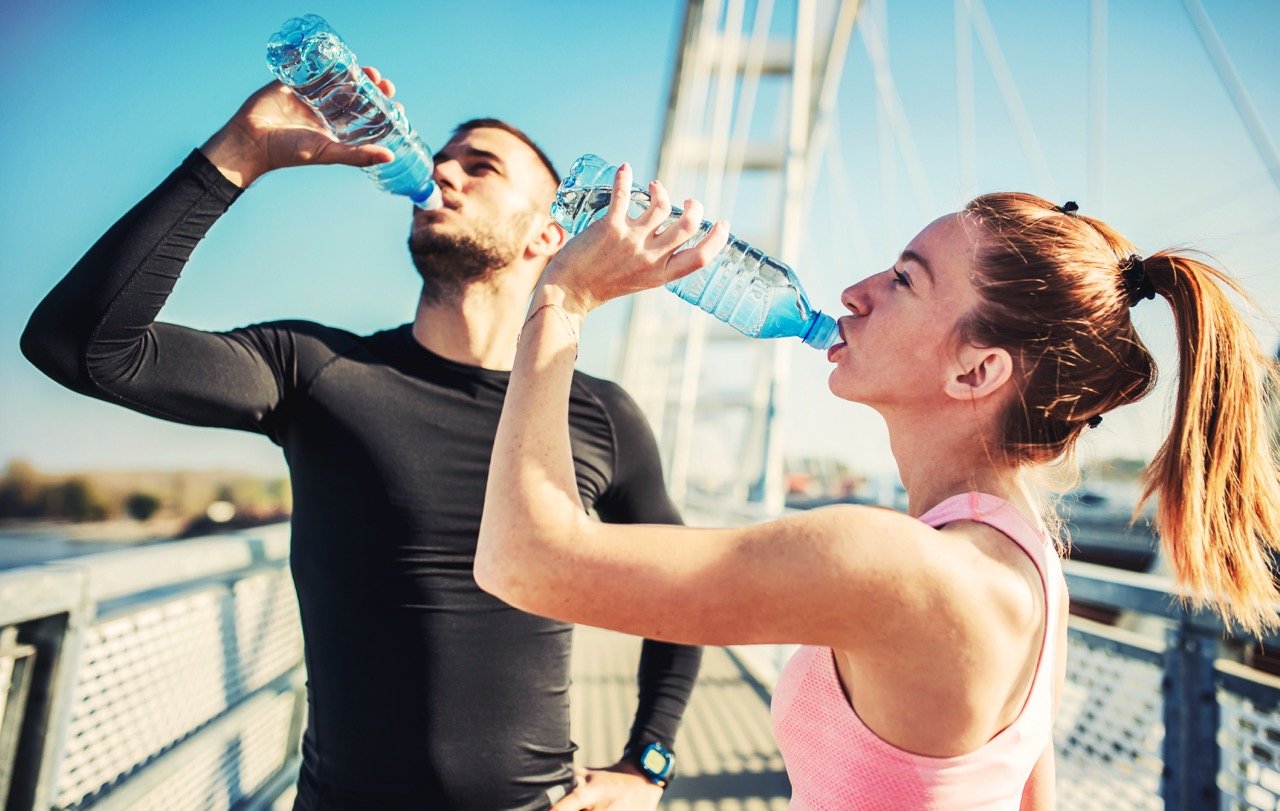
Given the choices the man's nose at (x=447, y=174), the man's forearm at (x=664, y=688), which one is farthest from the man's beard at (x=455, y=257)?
the man's forearm at (x=664, y=688)

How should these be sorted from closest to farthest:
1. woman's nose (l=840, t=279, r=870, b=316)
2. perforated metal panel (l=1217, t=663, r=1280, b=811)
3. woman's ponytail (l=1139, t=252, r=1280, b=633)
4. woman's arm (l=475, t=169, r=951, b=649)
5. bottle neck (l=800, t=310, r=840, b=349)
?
woman's arm (l=475, t=169, r=951, b=649)
woman's ponytail (l=1139, t=252, r=1280, b=633)
woman's nose (l=840, t=279, r=870, b=316)
perforated metal panel (l=1217, t=663, r=1280, b=811)
bottle neck (l=800, t=310, r=840, b=349)

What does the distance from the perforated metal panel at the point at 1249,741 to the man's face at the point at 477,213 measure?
174 centimetres

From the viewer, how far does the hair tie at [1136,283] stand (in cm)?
120

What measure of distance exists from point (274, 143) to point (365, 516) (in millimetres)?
680

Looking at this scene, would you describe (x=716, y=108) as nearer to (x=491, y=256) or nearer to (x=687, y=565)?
(x=491, y=256)

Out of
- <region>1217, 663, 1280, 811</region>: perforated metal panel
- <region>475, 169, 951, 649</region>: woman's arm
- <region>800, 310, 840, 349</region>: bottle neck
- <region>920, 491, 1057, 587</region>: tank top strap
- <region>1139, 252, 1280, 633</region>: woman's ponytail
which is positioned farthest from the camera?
<region>800, 310, 840, 349</region>: bottle neck

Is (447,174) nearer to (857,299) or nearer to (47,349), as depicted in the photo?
(47,349)

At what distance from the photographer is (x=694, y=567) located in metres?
0.86

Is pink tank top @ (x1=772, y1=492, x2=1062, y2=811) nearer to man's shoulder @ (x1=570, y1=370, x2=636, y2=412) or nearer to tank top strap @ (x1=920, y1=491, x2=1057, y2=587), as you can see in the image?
tank top strap @ (x1=920, y1=491, x2=1057, y2=587)

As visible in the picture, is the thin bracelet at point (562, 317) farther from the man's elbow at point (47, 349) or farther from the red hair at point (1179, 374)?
the man's elbow at point (47, 349)

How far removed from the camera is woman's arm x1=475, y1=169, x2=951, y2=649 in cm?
84

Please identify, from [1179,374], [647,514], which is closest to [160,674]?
[647,514]

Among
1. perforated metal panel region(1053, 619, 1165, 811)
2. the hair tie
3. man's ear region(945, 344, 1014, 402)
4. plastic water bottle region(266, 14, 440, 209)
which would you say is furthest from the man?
perforated metal panel region(1053, 619, 1165, 811)

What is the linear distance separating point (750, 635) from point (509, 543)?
30 cm
